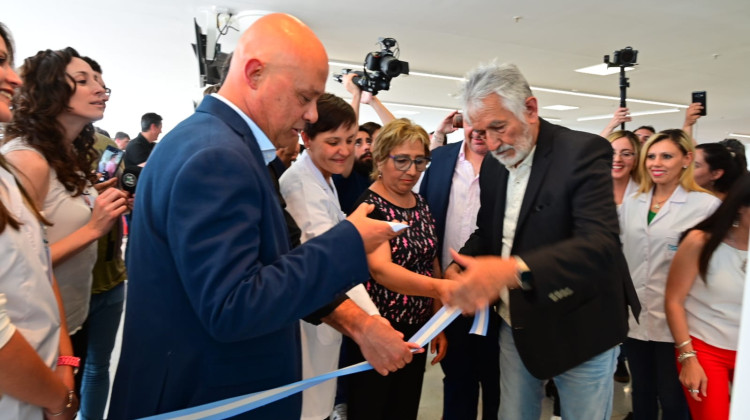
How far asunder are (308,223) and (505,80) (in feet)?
3.02

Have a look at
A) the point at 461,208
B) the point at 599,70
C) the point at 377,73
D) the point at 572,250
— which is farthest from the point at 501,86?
the point at 599,70

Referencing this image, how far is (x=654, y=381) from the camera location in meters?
2.62

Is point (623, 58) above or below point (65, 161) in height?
above

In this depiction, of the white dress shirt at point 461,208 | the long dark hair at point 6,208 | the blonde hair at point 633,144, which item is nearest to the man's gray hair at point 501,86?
the white dress shirt at point 461,208

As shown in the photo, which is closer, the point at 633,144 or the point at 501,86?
the point at 501,86

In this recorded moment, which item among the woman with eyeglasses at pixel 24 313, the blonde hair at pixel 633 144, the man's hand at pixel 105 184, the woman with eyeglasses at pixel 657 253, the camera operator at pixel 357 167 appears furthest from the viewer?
the blonde hair at pixel 633 144

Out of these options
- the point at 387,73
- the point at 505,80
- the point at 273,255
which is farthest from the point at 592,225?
the point at 387,73

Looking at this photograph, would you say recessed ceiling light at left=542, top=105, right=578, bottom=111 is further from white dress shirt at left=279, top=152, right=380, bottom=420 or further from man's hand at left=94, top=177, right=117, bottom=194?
man's hand at left=94, top=177, right=117, bottom=194

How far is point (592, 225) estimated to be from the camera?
5.05 feet

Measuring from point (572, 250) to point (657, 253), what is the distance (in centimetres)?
158

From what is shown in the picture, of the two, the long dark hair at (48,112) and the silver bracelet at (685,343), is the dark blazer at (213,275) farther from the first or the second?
the silver bracelet at (685,343)

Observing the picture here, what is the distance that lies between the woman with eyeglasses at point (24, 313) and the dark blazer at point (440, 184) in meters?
1.91

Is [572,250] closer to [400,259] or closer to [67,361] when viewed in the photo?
[400,259]

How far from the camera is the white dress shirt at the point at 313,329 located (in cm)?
195
